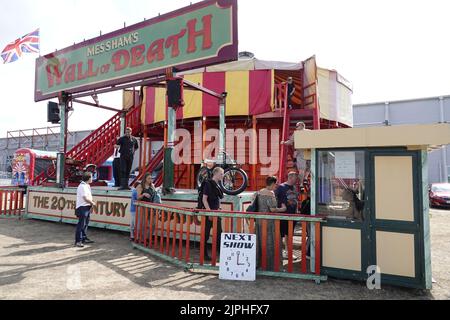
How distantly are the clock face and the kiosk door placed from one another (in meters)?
1.81

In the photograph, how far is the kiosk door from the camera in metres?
4.39

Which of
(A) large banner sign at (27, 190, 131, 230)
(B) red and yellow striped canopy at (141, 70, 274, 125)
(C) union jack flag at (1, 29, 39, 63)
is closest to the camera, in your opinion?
(A) large banner sign at (27, 190, 131, 230)

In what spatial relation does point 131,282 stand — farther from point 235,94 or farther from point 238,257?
point 235,94

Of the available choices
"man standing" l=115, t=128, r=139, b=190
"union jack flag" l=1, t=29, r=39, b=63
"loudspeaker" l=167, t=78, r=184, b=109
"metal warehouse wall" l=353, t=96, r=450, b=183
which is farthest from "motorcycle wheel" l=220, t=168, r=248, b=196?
"metal warehouse wall" l=353, t=96, r=450, b=183

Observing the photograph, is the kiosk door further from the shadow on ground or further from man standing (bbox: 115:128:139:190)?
man standing (bbox: 115:128:139:190)

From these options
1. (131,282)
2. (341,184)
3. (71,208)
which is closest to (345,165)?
(341,184)

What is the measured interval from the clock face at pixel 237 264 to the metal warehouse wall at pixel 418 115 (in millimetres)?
24845

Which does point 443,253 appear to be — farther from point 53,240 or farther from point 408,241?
point 53,240

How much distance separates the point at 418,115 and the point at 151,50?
81.9 ft

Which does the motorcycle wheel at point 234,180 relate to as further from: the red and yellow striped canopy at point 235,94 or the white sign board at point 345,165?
the red and yellow striped canopy at point 235,94

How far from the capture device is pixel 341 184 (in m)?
5.06
